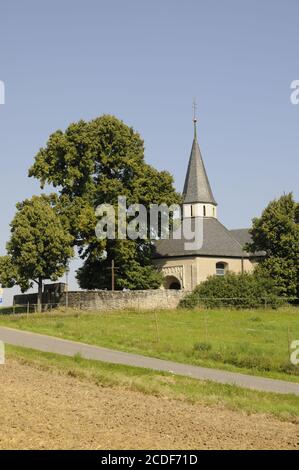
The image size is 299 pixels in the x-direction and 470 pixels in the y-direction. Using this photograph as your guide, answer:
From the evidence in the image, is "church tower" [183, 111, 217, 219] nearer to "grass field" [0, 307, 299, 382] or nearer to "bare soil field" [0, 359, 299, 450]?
"grass field" [0, 307, 299, 382]

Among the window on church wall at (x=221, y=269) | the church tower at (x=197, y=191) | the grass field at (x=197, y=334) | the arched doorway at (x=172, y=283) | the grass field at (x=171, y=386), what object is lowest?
the grass field at (x=171, y=386)

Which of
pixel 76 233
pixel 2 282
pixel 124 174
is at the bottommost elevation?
pixel 2 282

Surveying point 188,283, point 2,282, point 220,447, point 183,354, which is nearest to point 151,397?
point 220,447

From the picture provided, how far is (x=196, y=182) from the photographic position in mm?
72438

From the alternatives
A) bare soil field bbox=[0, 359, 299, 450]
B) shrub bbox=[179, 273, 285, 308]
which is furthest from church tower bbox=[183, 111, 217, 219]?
bare soil field bbox=[0, 359, 299, 450]

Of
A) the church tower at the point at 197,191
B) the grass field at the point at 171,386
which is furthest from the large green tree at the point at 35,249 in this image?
the grass field at the point at 171,386

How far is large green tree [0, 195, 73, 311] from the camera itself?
168ft

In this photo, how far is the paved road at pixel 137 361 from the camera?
20438mm

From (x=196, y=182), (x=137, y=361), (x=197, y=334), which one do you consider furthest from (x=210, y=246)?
(x=137, y=361)

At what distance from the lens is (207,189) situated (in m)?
72.7

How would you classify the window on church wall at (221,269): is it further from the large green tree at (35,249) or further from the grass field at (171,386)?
the grass field at (171,386)

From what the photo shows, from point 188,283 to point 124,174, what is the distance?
12.5 m

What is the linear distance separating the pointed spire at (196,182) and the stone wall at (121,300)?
1937cm
